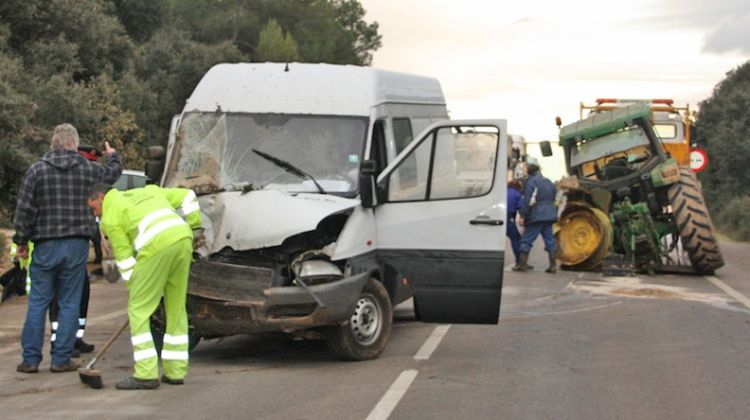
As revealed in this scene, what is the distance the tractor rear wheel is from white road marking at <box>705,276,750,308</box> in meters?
0.28

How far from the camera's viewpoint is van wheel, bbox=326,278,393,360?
9.48 meters

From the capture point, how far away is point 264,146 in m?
10.5

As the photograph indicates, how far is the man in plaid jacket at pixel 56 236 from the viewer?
913 centimetres

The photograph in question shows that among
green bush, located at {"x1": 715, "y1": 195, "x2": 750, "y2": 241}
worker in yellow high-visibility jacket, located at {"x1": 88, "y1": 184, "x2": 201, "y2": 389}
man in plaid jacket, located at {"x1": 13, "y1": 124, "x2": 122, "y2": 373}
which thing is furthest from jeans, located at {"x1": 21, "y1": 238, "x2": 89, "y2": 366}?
green bush, located at {"x1": 715, "y1": 195, "x2": 750, "y2": 241}

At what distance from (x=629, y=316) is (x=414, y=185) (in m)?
3.87

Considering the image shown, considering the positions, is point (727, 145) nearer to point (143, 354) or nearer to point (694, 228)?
point (694, 228)

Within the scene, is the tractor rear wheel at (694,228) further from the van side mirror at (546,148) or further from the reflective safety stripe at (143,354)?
the reflective safety stripe at (143,354)

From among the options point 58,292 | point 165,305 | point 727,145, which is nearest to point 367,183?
point 165,305

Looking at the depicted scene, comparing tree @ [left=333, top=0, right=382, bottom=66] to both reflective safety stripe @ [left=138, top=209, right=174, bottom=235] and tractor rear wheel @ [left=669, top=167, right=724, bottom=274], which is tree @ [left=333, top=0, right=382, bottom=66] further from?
reflective safety stripe @ [left=138, top=209, right=174, bottom=235]

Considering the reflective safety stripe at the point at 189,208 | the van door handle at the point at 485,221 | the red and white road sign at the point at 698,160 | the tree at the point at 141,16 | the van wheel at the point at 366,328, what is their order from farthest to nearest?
the tree at the point at 141,16 < the red and white road sign at the point at 698,160 < the van door handle at the point at 485,221 < the van wheel at the point at 366,328 < the reflective safety stripe at the point at 189,208

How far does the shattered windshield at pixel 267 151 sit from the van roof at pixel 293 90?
0.09m

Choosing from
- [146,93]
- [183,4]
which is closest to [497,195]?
[146,93]

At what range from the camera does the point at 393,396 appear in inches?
321

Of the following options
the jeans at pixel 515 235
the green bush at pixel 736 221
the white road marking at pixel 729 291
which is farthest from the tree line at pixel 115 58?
the green bush at pixel 736 221
